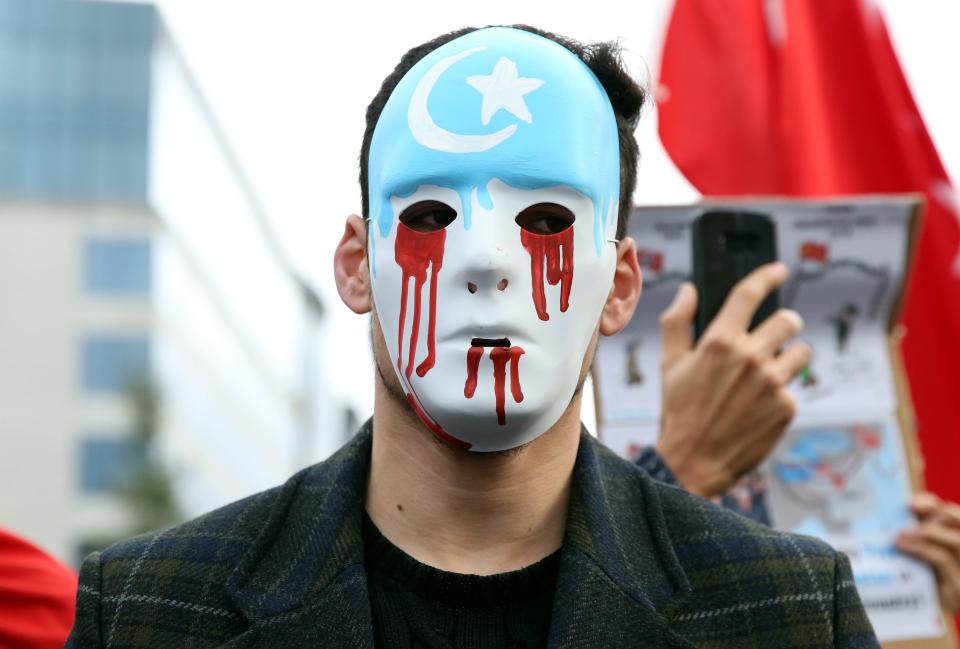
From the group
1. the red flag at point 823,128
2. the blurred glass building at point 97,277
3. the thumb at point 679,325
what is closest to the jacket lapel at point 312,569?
the thumb at point 679,325

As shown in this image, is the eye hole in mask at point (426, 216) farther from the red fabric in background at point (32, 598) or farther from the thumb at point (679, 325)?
the red fabric in background at point (32, 598)

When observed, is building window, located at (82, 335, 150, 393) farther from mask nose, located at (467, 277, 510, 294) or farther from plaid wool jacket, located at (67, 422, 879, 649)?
mask nose, located at (467, 277, 510, 294)

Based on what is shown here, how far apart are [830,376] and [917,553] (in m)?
0.52

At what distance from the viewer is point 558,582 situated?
2951 mm

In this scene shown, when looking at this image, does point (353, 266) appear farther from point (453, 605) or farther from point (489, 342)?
point (453, 605)

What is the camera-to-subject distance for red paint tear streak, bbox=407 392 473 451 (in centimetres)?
296

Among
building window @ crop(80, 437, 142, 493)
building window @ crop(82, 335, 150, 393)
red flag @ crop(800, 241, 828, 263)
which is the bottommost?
building window @ crop(80, 437, 142, 493)

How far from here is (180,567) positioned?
9.77 feet

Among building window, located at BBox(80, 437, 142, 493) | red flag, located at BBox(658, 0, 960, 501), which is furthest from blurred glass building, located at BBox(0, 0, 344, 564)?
red flag, located at BBox(658, 0, 960, 501)

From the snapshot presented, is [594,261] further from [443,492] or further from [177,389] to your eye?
[177,389]

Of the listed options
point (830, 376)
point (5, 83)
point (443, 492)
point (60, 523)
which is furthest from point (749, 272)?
point (5, 83)

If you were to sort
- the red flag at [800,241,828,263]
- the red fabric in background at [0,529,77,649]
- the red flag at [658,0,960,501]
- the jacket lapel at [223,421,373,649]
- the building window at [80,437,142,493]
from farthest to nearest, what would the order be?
the building window at [80,437,142,493], the red flag at [658,0,960,501], the red flag at [800,241,828,263], the red fabric in background at [0,529,77,649], the jacket lapel at [223,421,373,649]

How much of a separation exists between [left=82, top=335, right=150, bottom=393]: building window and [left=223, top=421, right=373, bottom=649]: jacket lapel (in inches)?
2104

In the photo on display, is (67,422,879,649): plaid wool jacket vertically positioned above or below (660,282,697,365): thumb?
below
